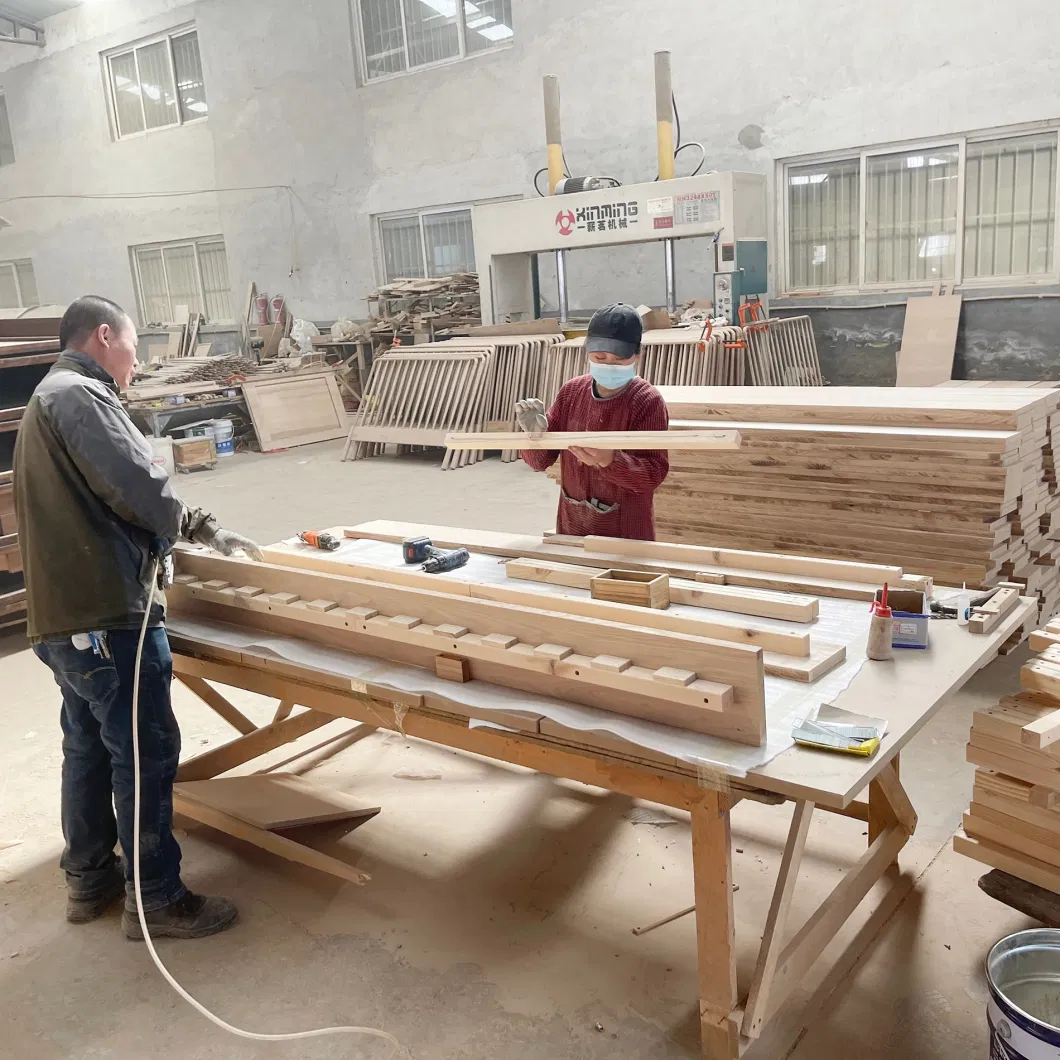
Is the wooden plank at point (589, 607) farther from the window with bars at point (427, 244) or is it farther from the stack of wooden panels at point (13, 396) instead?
the window with bars at point (427, 244)

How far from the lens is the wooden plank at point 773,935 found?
6.65 ft

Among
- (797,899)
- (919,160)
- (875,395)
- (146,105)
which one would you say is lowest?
(797,899)

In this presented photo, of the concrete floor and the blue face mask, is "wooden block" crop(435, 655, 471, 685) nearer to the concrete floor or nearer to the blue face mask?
the concrete floor

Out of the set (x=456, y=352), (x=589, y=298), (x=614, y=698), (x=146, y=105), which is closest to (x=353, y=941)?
(x=614, y=698)

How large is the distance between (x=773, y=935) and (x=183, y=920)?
1.62m

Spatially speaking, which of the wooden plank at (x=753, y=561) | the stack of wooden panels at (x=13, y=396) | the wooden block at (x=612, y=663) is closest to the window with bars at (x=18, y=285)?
the stack of wooden panels at (x=13, y=396)

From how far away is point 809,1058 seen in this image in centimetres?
213

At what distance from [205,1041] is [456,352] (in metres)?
7.73

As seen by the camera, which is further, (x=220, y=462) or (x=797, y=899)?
(x=220, y=462)

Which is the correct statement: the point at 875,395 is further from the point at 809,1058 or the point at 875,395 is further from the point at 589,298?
the point at 589,298

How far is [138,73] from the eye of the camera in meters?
14.9

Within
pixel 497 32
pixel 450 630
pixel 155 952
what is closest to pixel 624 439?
pixel 450 630

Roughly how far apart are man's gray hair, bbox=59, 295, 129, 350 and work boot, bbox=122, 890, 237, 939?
1.57 meters

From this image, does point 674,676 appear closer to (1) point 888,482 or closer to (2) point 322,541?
(2) point 322,541
